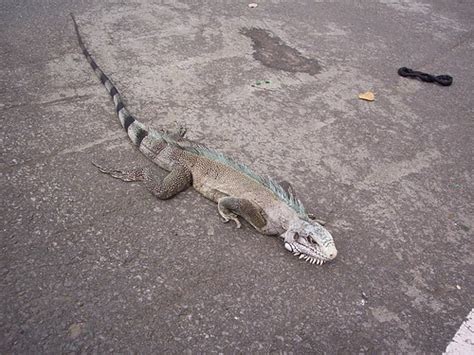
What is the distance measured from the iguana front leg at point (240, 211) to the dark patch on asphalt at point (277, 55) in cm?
267

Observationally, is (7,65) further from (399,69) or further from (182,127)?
(399,69)

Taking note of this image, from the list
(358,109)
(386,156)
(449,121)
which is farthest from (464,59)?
(386,156)

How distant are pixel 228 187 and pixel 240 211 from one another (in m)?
0.27

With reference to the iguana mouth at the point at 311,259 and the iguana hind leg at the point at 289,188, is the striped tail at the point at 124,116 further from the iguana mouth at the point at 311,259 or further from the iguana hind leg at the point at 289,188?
the iguana mouth at the point at 311,259

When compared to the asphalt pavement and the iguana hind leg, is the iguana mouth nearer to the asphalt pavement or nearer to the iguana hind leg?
the asphalt pavement

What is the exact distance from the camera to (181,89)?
14.8 feet

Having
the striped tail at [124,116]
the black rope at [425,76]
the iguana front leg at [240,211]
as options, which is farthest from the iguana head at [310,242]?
the black rope at [425,76]

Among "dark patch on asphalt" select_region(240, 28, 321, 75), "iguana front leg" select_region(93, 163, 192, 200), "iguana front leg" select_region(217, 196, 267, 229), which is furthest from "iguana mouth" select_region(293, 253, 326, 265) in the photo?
"dark patch on asphalt" select_region(240, 28, 321, 75)

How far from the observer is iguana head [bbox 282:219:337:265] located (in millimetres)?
2826

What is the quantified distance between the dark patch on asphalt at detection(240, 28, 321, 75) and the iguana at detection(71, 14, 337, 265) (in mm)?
2094

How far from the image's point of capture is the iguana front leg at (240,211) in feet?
10.1

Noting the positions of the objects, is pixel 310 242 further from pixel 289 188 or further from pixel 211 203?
pixel 211 203

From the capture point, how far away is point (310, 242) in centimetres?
287

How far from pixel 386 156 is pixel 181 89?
223 cm
